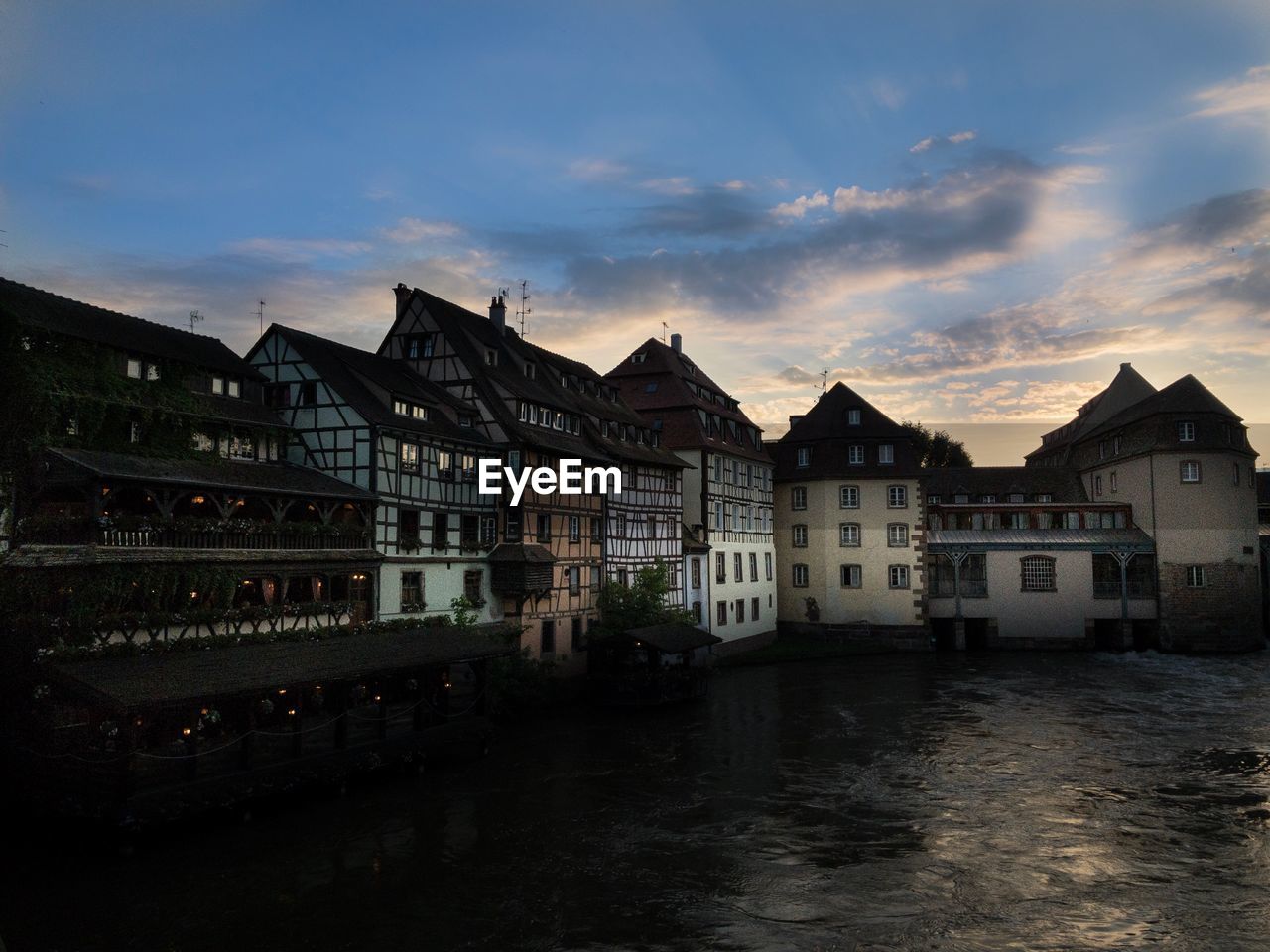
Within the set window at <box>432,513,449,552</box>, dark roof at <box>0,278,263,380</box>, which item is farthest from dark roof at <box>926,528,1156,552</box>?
dark roof at <box>0,278,263,380</box>

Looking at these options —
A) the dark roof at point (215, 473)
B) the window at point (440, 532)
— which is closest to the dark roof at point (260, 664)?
the window at point (440, 532)

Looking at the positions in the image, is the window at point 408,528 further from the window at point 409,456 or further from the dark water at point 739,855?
the dark water at point 739,855

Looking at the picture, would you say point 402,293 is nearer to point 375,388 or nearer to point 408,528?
point 375,388

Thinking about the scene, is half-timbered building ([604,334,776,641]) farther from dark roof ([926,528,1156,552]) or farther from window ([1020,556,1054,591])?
window ([1020,556,1054,591])

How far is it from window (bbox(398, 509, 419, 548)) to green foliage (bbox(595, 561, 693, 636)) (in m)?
10.9

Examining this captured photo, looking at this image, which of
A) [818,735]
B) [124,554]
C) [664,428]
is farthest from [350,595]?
[664,428]

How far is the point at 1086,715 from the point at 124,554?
34.5 m

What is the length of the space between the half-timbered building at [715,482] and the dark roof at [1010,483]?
49.8ft

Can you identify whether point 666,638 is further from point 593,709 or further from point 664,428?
point 664,428

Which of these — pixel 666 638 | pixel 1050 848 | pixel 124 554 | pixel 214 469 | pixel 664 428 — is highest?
pixel 664 428

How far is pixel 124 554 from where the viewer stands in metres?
23.0

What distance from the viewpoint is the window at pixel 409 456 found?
33.4 meters

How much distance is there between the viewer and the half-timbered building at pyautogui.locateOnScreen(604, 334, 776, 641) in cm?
5122

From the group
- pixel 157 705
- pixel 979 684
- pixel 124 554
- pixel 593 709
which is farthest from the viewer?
pixel 979 684
